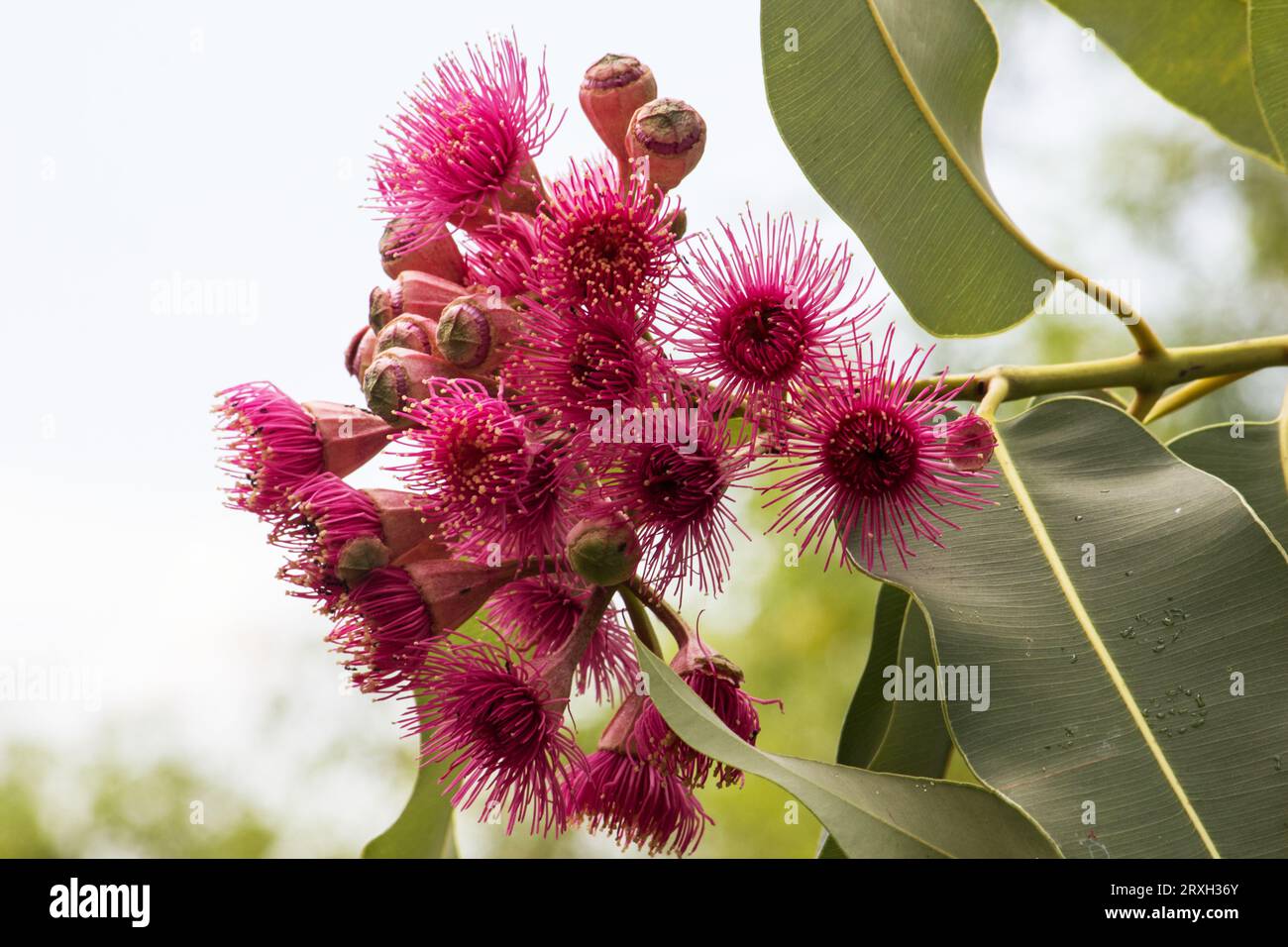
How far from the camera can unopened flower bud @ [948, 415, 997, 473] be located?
94cm

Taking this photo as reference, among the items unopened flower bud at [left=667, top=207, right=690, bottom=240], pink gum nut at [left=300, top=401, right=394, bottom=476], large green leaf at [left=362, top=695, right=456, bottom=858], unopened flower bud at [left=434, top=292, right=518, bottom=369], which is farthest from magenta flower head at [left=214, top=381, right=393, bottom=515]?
large green leaf at [left=362, top=695, right=456, bottom=858]

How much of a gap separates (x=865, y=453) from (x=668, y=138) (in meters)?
0.30

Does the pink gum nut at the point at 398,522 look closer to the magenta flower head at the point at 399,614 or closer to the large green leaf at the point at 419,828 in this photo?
the magenta flower head at the point at 399,614

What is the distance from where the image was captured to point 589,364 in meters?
0.87

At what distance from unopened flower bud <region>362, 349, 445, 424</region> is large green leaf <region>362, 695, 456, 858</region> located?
51cm

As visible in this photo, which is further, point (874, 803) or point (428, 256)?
point (428, 256)

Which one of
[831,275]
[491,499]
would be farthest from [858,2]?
[491,499]

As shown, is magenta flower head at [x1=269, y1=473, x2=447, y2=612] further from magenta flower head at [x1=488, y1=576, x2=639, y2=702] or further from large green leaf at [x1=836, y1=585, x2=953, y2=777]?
large green leaf at [x1=836, y1=585, x2=953, y2=777]

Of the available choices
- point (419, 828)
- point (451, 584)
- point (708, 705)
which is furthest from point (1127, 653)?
point (419, 828)

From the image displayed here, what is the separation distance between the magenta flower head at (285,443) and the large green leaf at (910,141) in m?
0.46

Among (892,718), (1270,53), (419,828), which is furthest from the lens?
(419,828)

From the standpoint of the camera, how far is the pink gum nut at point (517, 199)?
1017 millimetres

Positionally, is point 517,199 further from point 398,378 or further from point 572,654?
point 572,654

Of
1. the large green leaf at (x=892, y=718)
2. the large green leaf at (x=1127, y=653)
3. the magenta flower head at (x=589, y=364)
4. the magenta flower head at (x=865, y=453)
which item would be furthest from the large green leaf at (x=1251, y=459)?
the magenta flower head at (x=589, y=364)
